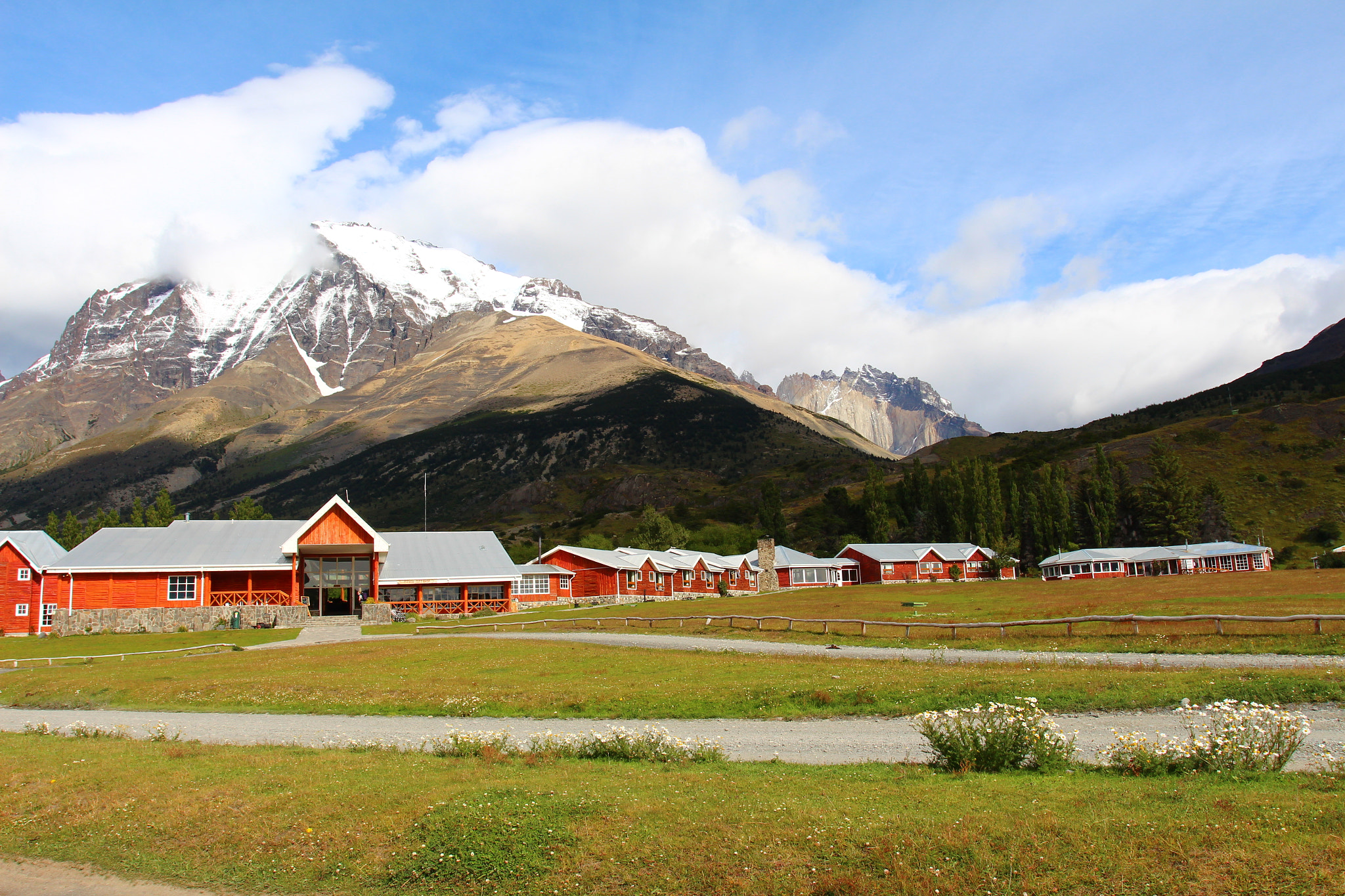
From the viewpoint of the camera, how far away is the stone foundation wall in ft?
169

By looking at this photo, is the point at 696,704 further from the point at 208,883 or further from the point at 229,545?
the point at 229,545

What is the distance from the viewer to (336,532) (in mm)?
62000

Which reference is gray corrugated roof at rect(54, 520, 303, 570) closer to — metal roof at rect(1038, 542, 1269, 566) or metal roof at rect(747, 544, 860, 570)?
metal roof at rect(747, 544, 860, 570)

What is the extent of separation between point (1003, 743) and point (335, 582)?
6203 cm

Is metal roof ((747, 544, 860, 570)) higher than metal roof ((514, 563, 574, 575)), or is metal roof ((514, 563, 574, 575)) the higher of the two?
metal roof ((514, 563, 574, 575))

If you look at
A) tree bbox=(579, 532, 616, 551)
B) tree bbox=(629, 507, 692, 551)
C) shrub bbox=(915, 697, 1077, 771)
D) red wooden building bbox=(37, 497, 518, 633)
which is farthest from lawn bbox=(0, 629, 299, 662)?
tree bbox=(629, 507, 692, 551)

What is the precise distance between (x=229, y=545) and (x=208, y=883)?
195 ft

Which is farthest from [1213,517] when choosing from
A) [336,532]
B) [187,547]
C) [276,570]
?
[187,547]

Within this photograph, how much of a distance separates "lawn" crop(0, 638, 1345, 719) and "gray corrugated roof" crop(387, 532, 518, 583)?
33596 mm

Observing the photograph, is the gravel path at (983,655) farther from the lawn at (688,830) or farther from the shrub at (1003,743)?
the lawn at (688,830)

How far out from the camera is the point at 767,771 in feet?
40.4

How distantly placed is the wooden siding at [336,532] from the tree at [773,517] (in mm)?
90573

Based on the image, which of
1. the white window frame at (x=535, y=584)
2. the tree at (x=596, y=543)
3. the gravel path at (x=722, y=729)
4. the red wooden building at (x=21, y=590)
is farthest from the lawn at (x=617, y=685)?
the tree at (x=596, y=543)

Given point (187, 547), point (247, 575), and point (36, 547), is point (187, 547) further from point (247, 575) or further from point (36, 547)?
point (36, 547)
